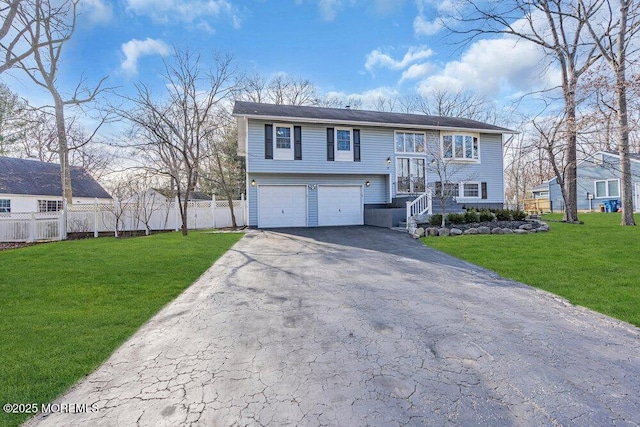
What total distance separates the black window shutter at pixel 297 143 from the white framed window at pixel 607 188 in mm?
22969

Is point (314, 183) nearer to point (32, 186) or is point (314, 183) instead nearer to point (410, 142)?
point (410, 142)

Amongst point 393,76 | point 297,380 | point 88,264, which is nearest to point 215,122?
point 393,76

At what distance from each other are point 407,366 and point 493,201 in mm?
17180

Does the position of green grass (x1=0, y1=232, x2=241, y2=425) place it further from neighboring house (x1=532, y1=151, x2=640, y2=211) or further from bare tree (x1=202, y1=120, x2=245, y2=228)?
neighboring house (x1=532, y1=151, x2=640, y2=211)

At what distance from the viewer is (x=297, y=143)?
47.1ft

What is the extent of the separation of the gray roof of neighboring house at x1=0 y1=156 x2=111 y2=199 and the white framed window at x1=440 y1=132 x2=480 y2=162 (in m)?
24.9

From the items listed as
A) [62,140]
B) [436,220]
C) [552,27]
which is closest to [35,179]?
[62,140]

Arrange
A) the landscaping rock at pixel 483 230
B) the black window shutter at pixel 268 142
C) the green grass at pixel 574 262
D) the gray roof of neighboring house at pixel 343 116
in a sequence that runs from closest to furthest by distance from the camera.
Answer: the green grass at pixel 574 262 → the landscaping rock at pixel 483 230 → the black window shutter at pixel 268 142 → the gray roof of neighboring house at pixel 343 116

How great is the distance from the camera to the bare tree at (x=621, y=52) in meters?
7.63

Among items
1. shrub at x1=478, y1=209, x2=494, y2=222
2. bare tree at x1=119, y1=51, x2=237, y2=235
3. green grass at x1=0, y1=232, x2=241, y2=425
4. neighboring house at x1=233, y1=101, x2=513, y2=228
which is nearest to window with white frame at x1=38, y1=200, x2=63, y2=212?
bare tree at x1=119, y1=51, x2=237, y2=235

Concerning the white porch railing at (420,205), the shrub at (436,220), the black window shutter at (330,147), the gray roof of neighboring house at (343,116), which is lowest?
the shrub at (436,220)

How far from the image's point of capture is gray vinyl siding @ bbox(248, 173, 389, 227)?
14.3 m

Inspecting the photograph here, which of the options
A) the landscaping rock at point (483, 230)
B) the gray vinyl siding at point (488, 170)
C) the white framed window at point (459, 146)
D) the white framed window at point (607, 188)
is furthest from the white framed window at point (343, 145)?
the white framed window at point (607, 188)

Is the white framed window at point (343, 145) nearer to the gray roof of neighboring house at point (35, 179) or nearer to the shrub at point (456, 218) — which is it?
the shrub at point (456, 218)
